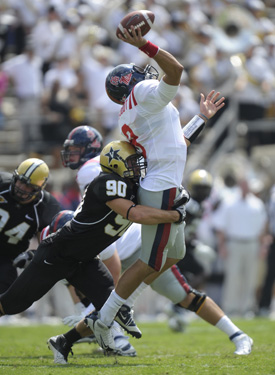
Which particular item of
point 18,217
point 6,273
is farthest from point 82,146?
point 6,273

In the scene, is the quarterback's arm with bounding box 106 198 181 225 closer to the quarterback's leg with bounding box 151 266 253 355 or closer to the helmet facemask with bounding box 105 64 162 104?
the helmet facemask with bounding box 105 64 162 104

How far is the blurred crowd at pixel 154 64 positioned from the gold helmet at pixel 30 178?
4.17 metres

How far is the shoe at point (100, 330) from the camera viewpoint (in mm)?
5656

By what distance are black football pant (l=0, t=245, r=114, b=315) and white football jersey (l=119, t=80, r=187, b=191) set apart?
87 centimetres

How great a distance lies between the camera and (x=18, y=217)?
6562 mm

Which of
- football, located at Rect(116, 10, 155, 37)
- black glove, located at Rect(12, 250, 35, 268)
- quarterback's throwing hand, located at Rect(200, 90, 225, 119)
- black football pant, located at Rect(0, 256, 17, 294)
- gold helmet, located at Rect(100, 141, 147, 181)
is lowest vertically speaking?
black football pant, located at Rect(0, 256, 17, 294)

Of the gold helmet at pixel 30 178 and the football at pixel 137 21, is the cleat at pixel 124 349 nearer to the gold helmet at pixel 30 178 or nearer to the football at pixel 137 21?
the gold helmet at pixel 30 178

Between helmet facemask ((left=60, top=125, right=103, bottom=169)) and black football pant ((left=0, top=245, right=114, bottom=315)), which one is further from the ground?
helmet facemask ((left=60, top=125, right=103, bottom=169))

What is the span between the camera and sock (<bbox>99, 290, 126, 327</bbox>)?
18.6ft

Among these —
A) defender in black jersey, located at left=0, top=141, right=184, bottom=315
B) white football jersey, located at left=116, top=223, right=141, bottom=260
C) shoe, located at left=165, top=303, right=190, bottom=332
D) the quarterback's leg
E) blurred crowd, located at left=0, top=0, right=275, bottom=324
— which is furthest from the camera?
blurred crowd, located at left=0, top=0, right=275, bottom=324

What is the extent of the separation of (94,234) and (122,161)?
1.91 ft

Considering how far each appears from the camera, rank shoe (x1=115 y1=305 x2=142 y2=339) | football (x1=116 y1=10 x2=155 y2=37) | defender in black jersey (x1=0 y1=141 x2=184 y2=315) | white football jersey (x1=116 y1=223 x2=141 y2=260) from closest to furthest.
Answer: football (x1=116 y1=10 x2=155 y2=37) < defender in black jersey (x1=0 y1=141 x2=184 y2=315) < shoe (x1=115 y1=305 x2=142 y2=339) < white football jersey (x1=116 y1=223 x2=141 y2=260)

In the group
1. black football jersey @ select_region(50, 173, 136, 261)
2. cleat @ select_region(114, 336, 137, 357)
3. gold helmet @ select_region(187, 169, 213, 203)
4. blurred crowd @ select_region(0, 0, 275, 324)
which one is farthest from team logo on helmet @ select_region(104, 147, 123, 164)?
blurred crowd @ select_region(0, 0, 275, 324)

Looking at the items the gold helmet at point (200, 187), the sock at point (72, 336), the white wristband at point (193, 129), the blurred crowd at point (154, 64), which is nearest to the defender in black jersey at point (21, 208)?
the sock at point (72, 336)
